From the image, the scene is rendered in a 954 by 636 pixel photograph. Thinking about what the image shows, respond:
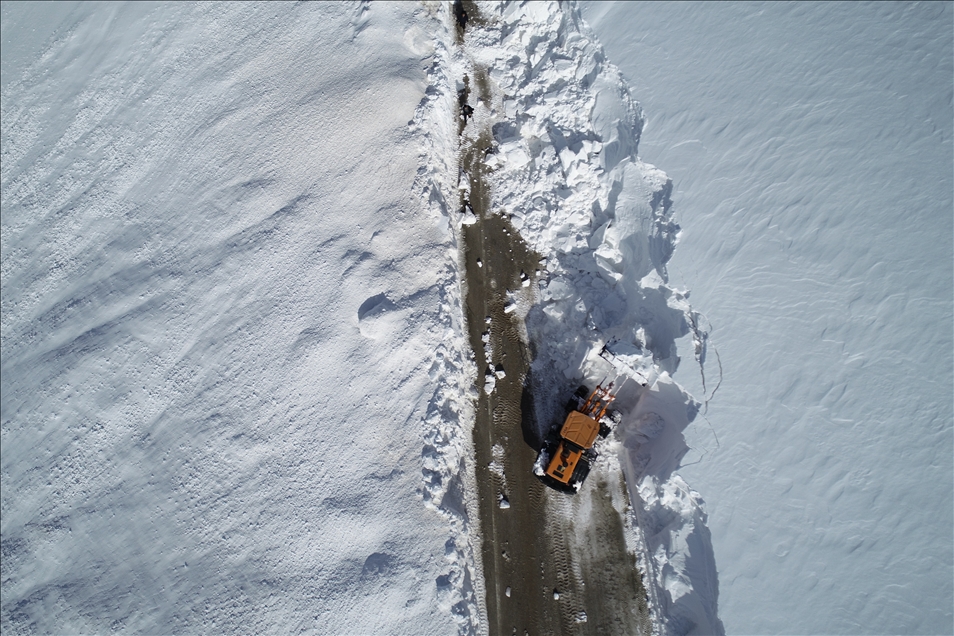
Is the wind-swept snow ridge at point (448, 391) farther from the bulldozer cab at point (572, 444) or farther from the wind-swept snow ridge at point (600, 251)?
the bulldozer cab at point (572, 444)

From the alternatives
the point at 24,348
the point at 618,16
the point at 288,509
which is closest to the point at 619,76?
the point at 618,16

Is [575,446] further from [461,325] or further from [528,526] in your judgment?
[461,325]

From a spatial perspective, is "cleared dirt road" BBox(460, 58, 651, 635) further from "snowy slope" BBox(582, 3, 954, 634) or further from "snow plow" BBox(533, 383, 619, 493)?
"snowy slope" BBox(582, 3, 954, 634)

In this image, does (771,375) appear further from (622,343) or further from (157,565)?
(157,565)

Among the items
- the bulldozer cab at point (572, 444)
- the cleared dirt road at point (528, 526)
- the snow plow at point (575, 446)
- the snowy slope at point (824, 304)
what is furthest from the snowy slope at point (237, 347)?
the snowy slope at point (824, 304)


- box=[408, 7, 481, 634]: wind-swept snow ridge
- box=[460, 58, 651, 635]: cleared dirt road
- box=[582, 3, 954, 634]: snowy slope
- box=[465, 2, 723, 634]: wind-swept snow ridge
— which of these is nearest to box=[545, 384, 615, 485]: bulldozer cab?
box=[460, 58, 651, 635]: cleared dirt road

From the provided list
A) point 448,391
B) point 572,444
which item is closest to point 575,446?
point 572,444
